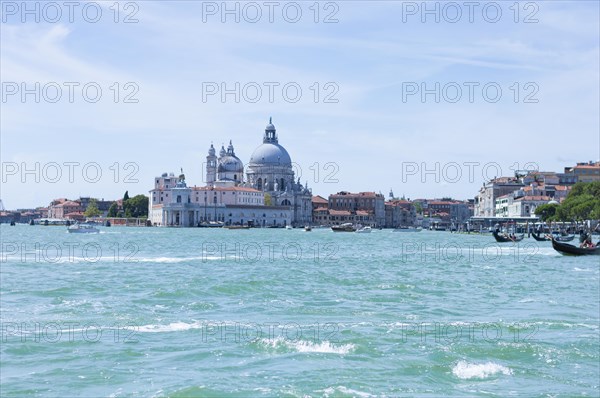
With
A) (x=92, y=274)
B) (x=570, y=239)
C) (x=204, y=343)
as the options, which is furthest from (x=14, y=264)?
(x=570, y=239)

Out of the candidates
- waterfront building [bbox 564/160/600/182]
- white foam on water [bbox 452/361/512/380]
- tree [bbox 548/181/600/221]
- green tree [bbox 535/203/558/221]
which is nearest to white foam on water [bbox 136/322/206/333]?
white foam on water [bbox 452/361/512/380]

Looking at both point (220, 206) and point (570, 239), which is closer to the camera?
point (570, 239)

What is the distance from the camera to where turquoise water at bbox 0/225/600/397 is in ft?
32.9

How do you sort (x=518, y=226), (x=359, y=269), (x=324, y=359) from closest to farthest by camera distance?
1. (x=324, y=359)
2. (x=359, y=269)
3. (x=518, y=226)

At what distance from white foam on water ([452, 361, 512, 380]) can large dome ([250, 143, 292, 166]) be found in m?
122

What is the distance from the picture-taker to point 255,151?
13600 cm

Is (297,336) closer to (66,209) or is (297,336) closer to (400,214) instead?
(400,214)

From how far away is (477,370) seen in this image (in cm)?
1070

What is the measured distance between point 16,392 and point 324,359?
3.65 metres

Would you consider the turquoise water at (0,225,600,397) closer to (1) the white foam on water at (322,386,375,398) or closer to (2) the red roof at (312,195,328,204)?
(1) the white foam on water at (322,386,375,398)

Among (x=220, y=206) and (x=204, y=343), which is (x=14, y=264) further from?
(x=220, y=206)

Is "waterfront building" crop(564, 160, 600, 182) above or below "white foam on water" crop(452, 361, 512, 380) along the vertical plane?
above

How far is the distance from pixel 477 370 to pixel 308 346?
2.34 meters

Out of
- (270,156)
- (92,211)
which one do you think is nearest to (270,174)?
(270,156)
